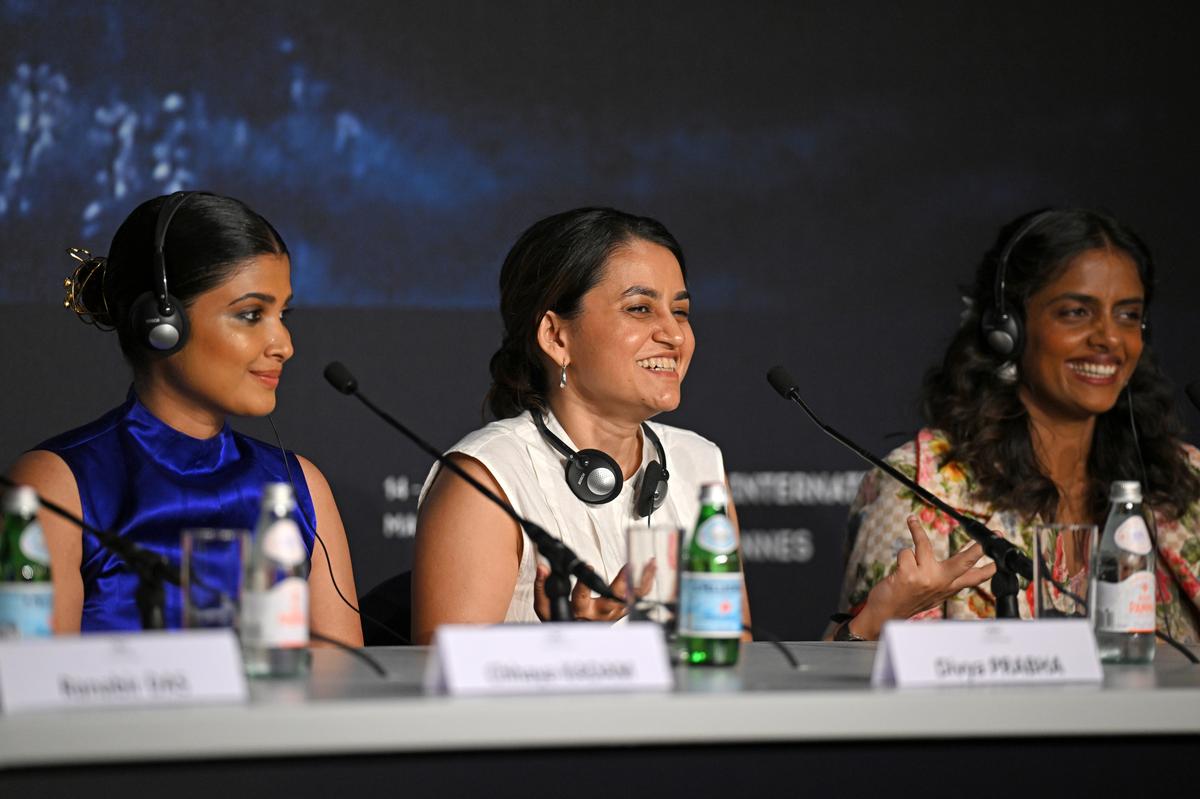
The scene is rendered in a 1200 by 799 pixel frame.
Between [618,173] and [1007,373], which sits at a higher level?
[618,173]

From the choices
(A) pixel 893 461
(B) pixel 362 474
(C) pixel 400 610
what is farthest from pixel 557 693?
(B) pixel 362 474

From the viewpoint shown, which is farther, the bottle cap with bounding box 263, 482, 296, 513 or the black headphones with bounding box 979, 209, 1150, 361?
the black headphones with bounding box 979, 209, 1150, 361

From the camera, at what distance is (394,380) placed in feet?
10.8

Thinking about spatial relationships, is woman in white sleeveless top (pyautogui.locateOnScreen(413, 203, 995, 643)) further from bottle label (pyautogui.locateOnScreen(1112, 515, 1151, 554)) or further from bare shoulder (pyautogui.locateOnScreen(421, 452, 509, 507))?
bottle label (pyautogui.locateOnScreen(1112, 515, 1151, 554))

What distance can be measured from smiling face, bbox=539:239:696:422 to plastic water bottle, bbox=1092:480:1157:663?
3.31ft

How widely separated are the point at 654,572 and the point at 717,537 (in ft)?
0.26

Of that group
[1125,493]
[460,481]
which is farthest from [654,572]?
[460,481]

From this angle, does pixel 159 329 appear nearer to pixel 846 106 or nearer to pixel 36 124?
pixel 36 124

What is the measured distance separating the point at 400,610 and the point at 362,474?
38.0 inches

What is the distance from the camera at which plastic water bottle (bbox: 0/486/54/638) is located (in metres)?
1.35

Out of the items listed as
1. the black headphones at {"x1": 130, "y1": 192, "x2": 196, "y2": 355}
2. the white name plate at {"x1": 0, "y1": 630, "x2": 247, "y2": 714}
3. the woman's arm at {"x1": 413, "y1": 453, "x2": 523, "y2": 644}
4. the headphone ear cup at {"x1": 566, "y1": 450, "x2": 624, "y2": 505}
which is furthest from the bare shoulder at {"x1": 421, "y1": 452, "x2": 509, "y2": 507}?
the white name plate at {"x1": 0, "y1": 630, "x2": 247, "y2": 714}

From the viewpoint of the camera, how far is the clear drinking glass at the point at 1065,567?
66.1 inches

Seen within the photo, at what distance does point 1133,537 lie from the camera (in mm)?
1678

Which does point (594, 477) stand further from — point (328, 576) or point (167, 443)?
point (167, 443)
